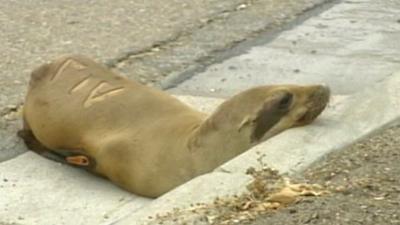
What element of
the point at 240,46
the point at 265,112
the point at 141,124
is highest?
the point at 265,112

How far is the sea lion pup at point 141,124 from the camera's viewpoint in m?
5.87

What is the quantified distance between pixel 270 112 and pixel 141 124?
0.63 metres

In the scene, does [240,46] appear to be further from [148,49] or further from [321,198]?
[321,198]

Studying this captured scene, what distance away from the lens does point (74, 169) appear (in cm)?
637

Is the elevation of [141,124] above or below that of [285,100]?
below

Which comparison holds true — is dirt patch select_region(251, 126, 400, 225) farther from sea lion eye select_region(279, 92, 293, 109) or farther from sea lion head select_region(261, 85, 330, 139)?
sea lion eye select_region(279, 92, 293, 109)

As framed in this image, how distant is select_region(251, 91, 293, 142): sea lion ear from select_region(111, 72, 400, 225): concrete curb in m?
0.13

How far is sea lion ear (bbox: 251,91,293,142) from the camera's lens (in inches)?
233

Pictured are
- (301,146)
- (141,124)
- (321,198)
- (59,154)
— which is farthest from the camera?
(59,154)

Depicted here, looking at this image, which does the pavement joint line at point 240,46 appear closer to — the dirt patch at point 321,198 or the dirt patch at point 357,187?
the dirt patch at point 357,187

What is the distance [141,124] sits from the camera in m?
6.15

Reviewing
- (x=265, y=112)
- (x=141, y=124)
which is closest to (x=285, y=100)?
(x=265, y=112)

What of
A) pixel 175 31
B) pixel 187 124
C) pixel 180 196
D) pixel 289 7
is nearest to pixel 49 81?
pixel 187 124

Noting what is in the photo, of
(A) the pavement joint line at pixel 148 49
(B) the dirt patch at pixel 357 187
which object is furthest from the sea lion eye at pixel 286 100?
(A) the pavement joint line at pixel 148 49
